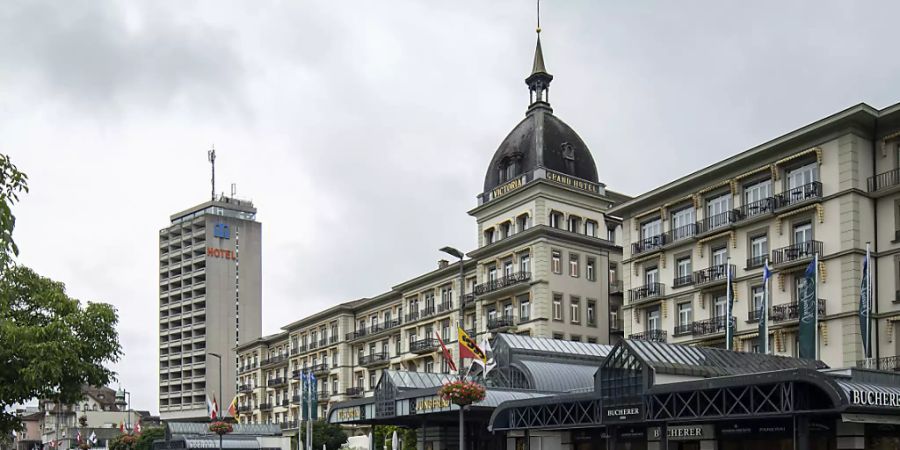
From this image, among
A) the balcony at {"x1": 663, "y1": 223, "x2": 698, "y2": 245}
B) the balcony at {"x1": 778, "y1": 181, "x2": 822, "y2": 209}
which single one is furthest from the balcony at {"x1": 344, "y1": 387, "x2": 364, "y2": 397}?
the balcony at {"x1": 778, "y1": 181, "x2": 822, "y2": 209}

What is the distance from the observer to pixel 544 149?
71.1 metres

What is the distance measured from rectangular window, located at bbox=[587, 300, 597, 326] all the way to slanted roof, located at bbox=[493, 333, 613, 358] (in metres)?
10.4

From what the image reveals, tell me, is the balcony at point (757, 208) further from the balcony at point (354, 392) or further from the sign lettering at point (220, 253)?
the sign lettering at point (220, 253)

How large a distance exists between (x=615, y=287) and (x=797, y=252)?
954 inches

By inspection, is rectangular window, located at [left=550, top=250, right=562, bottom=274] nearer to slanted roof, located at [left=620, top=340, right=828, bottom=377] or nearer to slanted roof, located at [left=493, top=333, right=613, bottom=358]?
slanted roof, located at [left=493, top=333, right=613, bottom=358]

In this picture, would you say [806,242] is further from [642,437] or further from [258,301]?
[258,301]

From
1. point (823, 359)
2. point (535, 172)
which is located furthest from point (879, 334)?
point (535, 172)

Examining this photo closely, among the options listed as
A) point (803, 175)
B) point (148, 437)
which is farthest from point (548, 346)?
point (148, 437)

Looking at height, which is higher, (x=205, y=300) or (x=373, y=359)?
(x=205, y=300)

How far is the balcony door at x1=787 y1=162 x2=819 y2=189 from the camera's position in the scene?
4943 cm

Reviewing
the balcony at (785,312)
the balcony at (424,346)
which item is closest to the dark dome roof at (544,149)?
the balcony at (424,346)

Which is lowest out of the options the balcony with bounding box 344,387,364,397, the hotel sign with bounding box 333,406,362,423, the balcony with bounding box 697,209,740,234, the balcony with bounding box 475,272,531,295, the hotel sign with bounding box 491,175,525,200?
the balcony with bounding box 344,387,364,397

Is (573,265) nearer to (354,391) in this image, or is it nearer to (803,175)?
(803,175)

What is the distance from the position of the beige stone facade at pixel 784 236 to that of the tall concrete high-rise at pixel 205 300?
310ft
